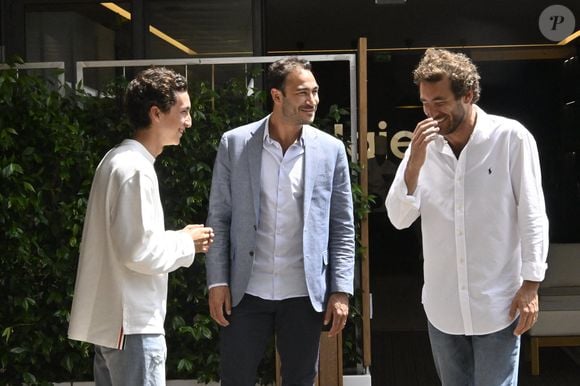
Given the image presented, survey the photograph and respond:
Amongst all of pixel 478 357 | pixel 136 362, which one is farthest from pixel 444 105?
pixel 136 362

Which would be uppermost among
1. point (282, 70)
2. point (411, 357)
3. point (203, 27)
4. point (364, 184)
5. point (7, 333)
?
point (203, 27)

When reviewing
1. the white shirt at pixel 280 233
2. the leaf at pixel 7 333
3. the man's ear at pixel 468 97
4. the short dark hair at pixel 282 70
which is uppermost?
the short dark hair at pixel 282 70

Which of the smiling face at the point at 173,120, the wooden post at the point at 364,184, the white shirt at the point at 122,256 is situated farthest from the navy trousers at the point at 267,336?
the wooden post at the point at 364,184

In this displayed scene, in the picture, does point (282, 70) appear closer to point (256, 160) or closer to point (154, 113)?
point (256, 160)

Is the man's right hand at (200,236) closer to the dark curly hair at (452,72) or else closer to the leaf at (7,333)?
the dark curly hair at (452,72)

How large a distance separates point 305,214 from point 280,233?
5.0 inches

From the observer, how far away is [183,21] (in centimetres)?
630

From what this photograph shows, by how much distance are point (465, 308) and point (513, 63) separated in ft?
31.4

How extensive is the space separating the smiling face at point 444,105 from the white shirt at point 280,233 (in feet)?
2.14

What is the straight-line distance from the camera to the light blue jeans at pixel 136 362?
2.91m

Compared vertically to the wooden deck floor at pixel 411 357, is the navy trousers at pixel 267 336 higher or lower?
higher

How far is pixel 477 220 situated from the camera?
3.17 meters

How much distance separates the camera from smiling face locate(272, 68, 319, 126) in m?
3.61

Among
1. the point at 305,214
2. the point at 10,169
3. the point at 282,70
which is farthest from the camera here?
the point at 10,169
